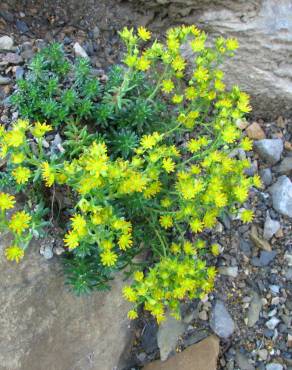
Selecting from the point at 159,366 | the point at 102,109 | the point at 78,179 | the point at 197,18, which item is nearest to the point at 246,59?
the point at 197,18

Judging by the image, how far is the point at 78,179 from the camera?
8.50 ft

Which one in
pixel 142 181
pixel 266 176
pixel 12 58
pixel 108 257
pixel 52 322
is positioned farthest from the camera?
pixel 266 176

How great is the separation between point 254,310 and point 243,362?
0.33 metres

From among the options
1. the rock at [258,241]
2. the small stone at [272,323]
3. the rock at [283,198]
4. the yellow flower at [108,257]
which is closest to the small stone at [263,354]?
the small stone at [272,323]

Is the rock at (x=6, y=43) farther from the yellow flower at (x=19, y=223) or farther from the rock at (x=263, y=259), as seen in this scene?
the rock at (x=263, y=259)

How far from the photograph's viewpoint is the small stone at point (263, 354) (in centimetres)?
354

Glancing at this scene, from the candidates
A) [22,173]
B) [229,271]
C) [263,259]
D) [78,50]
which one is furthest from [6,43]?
[263,259]

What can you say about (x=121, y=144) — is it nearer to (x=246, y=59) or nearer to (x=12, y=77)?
(x=12, y=77)

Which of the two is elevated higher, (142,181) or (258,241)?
(142,181)

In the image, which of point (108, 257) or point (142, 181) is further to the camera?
point (108, 257)

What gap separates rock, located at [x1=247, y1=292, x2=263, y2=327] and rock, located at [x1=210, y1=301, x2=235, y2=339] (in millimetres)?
124

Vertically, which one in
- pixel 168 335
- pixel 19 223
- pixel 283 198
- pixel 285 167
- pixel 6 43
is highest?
pixel 6 43

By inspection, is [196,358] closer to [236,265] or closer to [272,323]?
[272,323]

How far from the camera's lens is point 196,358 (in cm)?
346
